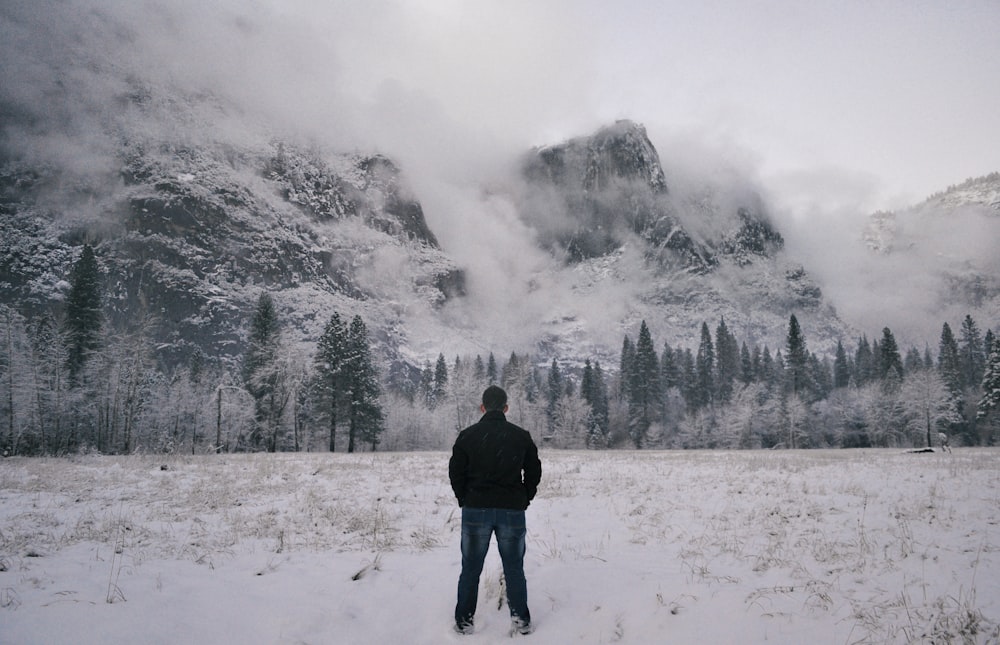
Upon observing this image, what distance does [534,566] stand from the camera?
24.9 ft

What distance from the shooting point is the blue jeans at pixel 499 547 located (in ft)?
17.7

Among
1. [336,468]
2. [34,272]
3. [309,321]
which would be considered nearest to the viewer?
[336,468]

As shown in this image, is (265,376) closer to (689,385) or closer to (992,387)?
(689,385)

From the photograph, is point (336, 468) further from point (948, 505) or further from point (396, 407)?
point (396, 407)

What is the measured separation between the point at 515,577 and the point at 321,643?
6.98 feet

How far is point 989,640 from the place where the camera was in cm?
491

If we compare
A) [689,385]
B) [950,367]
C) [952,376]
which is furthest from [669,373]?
[950,367]

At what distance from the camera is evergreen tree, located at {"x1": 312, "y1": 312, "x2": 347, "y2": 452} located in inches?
1930

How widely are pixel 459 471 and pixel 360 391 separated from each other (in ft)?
158

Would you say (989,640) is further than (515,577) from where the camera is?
No

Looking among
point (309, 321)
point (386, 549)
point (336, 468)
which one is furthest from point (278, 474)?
point (309, 321)

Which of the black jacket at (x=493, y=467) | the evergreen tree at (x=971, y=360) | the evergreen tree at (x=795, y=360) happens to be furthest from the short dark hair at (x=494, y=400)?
the evergreen tree at (x=971, y=360)

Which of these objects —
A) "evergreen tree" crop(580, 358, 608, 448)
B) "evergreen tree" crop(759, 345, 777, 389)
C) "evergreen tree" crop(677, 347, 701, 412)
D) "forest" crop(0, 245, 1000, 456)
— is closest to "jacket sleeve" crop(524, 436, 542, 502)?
"forest" crop(0, 245, 1000, 456)

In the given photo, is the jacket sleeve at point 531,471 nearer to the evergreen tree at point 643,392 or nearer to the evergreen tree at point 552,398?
the evergreen tree at point 643,392
